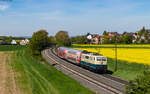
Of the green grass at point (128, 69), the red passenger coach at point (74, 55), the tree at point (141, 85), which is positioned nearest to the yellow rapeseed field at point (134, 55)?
the green grass at point (128, 69)

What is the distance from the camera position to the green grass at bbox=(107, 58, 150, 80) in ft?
119

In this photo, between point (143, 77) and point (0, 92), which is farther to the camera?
point (0, 92)

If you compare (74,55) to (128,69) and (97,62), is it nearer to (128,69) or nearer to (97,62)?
(97,62)

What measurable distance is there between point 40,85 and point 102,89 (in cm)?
764

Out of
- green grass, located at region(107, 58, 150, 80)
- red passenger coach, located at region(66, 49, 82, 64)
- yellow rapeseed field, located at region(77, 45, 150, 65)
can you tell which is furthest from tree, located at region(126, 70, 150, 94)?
red passenger coach, located at region(66, 49, 82, 64)

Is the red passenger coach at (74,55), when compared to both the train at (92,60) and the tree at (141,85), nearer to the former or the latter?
the train at (92,60)

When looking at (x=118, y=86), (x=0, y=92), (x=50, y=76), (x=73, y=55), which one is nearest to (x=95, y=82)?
(x=118, y=86)

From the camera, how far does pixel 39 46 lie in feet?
206

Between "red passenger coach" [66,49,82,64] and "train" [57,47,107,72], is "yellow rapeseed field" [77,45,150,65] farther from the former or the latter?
"red passenger coach" [66,49,82,64]

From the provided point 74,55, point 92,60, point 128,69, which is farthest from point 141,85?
point 74,55

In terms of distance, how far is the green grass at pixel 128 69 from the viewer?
119 ft

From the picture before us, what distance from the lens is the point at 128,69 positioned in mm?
42000

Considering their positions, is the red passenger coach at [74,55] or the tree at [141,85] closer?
the tree at [141,85]

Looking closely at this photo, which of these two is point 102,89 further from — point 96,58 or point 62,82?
point 96,58
